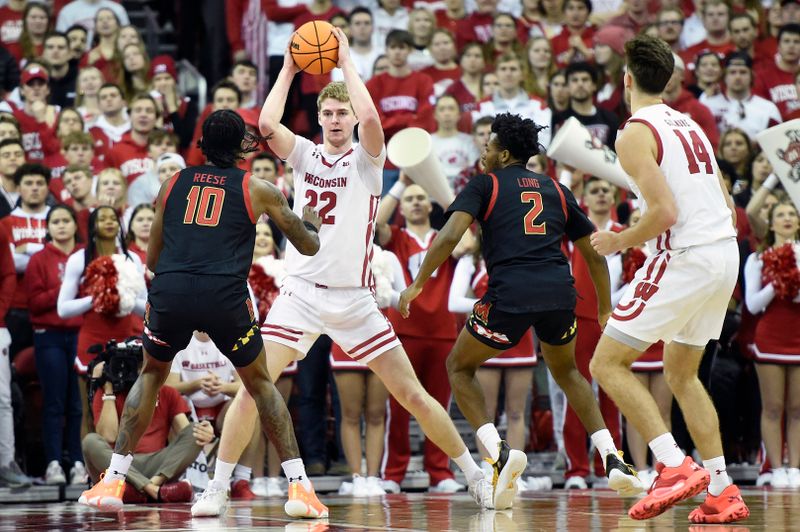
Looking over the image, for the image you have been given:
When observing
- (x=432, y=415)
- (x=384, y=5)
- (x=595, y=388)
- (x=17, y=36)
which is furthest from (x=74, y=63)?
(x=432, y=415)

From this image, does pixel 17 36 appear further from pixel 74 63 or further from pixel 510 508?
pixel 510 508

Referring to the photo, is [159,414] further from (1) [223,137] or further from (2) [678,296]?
(2) [678,296]

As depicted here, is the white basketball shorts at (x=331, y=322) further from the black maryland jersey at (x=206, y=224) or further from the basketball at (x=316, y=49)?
the basketball at (x=316, y=49)

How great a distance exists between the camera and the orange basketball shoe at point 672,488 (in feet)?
23.2

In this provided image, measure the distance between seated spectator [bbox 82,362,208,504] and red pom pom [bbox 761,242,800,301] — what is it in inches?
201

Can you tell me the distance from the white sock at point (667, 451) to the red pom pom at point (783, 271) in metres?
4.69

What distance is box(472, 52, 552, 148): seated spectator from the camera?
1412cm

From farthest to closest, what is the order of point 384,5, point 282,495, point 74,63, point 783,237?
point 384,5
point 74,63
point 783,237
point 282,495

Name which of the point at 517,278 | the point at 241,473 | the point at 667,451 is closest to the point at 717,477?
the point at 667,451

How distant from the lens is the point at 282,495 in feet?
36.8

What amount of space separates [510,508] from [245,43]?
9.71 meters

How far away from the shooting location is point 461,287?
11.7 metres

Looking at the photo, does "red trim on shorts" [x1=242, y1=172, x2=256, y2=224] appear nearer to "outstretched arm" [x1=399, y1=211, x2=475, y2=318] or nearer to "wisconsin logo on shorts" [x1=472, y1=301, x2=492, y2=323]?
"outstretched arm" [x1=399, y1=211, x2=475, y2=318]

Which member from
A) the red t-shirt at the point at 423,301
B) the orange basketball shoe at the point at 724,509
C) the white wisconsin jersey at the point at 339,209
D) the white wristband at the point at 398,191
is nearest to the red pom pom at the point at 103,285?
the red t-shirt at the point at 423,301
